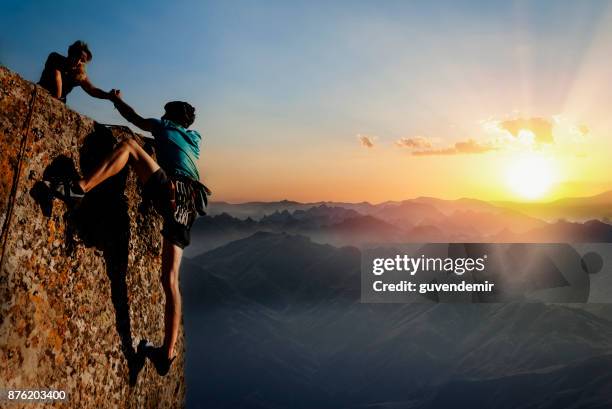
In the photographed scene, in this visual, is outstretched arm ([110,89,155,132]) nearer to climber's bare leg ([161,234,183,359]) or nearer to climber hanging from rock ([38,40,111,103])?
climber hanging from rock ([38,40,111,103])

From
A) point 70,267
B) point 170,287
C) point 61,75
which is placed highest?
point 61,75

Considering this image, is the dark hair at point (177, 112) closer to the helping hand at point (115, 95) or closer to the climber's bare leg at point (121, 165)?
the helping hand at point (115, 95)

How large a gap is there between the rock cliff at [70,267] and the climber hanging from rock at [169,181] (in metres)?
0.26

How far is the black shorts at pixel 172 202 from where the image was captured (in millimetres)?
5251

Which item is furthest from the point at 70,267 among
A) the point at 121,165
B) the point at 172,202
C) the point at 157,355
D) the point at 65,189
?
the point at 157,355

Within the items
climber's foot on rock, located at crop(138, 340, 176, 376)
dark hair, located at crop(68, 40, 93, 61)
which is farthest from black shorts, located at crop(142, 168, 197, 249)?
dark hair, located at crop(68, 40, 93, 61)

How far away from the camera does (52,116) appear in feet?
14.6

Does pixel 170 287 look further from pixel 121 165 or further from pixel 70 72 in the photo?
pixel 70 72

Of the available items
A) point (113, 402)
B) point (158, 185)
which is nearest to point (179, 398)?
point (113, 402)

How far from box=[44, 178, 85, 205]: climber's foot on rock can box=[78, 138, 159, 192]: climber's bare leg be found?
0.18 feet

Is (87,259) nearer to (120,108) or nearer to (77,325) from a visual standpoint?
(77,325)

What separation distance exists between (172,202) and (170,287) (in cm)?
85

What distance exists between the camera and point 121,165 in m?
4.82

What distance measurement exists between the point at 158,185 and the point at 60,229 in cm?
105
